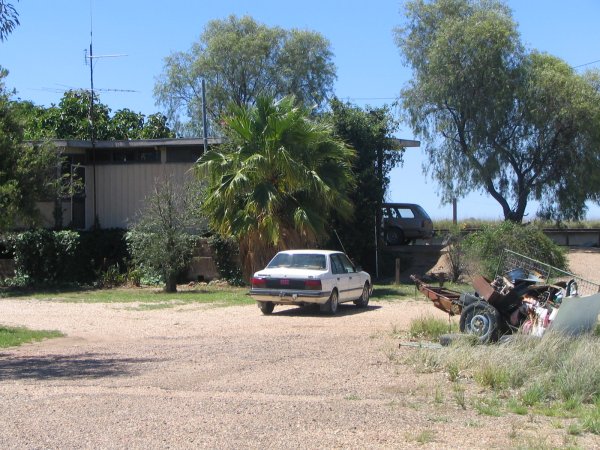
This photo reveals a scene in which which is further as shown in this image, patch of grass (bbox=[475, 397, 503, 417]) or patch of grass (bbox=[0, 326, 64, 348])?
patch of grass (bbox=[0, 326, 64, 348])

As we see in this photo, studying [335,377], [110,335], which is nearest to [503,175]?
[110,335]

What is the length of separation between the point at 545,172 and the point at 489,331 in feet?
81.8

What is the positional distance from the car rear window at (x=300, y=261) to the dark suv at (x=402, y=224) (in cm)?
1270

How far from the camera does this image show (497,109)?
34812 millimetres

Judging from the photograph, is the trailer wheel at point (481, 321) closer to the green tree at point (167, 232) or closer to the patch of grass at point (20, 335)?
the patch of grass at point (20, 335)

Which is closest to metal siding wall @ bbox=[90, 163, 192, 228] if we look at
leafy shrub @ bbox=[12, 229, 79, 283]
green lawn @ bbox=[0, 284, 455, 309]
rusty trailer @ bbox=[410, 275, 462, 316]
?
leafy shrub @ bbox=[12, 229, 79, 283]

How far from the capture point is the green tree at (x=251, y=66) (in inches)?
1941

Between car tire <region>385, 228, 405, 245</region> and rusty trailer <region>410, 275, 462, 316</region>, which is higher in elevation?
car tire <region>385, 228, 405, 245</region>

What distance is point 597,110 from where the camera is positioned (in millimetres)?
34656

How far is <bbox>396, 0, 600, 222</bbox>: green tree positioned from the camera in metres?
34.8

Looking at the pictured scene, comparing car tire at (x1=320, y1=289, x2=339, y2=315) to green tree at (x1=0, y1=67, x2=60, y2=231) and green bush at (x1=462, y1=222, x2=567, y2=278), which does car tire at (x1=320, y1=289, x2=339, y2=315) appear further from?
green tree at (x1=0, y1=67, x2=60, y2=231)

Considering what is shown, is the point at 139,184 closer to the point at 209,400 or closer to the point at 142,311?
the point at 142,311

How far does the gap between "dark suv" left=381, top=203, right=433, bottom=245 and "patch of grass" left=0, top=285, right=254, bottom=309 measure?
7.93 meters

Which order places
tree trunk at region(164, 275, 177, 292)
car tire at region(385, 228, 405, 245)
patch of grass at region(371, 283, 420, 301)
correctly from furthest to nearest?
car tire at region(385, 228, 405, 245)
tree trunk at region(164, 275, 177, 292)
patch of grass at region(371, 283, 420, 301)
